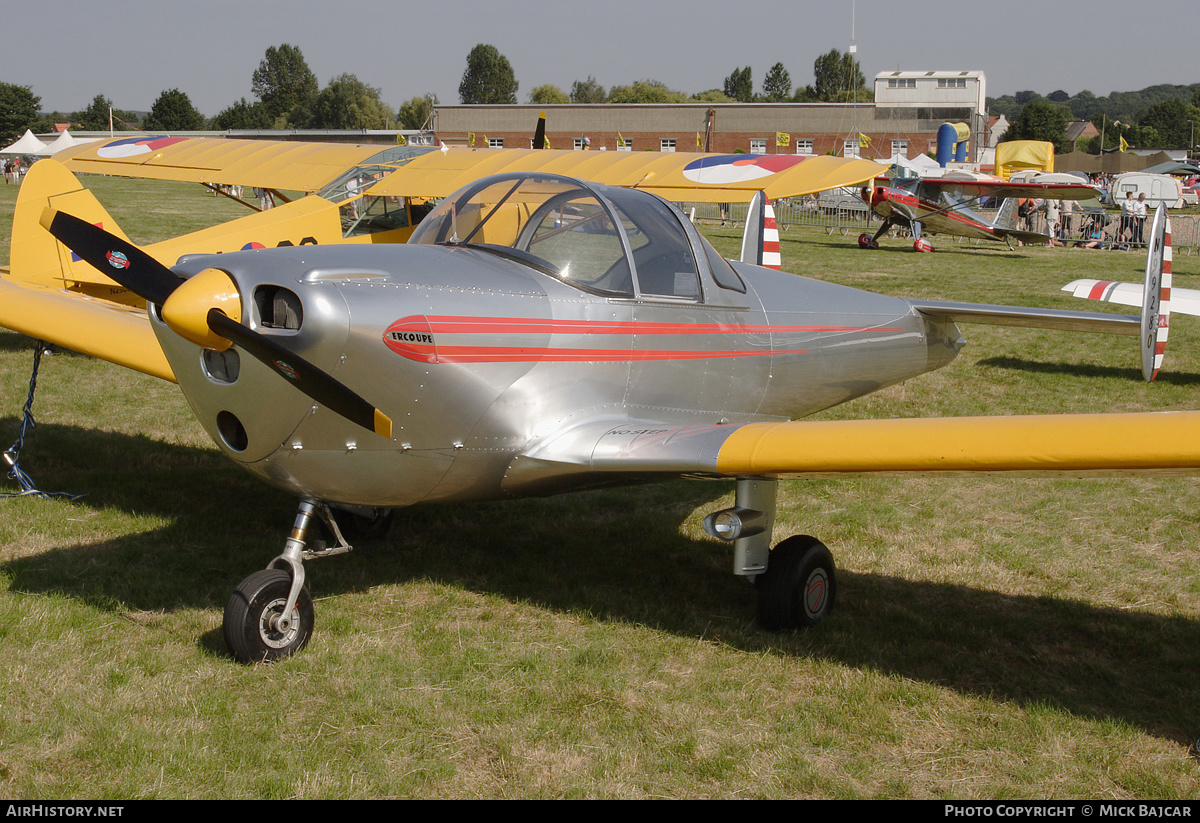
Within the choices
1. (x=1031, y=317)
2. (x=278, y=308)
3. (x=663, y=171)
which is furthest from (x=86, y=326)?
(x=663, y=171)

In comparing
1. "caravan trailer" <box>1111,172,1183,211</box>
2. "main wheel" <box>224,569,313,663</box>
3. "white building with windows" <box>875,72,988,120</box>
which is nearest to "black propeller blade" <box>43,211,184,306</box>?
"main wheel" <box>224,569,313,663</box>

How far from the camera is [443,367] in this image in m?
4.10

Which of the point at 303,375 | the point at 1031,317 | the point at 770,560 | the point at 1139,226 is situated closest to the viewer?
the point at 303,375

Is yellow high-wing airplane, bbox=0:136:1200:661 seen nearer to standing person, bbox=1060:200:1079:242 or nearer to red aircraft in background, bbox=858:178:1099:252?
red aircraft in background, bbox=858:178:1099:252

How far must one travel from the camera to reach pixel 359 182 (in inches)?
551

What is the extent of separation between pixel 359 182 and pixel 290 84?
150444mm

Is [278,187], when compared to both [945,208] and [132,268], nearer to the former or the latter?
[132,268]

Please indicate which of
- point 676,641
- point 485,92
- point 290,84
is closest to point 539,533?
point 676,641

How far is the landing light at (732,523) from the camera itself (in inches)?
178

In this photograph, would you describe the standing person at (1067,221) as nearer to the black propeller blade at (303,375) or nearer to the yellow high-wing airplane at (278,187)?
the yellow high-wing airplane at (278,187)

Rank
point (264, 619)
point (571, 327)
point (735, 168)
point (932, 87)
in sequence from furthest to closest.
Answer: point (932, 87) < point (735, 168) < point (571, 327) < point (264, 619)

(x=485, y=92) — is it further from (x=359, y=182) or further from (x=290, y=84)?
(x=359, y=182)

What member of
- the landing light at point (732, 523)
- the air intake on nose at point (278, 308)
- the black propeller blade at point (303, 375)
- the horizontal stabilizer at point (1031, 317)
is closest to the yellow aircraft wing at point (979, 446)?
the landing light at point (732, 523)

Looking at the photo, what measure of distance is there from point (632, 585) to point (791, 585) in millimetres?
1018
